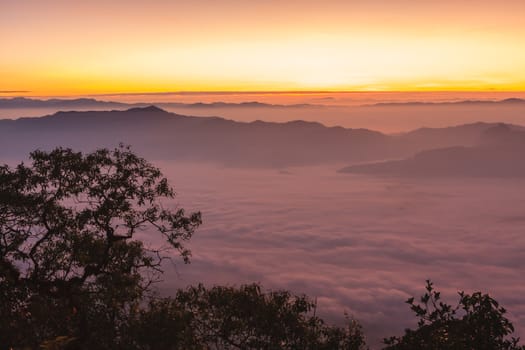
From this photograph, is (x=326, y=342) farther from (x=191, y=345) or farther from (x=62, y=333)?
(x=62, y=333)

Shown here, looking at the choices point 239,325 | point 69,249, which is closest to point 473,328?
point 239,325

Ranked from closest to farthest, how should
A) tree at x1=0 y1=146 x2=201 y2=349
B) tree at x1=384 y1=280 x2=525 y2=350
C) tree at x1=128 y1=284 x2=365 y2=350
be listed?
tree at x1=384 y1=280 x2=525 y2=350
tree at x1=128 y1=284 x2=365 y2=350
tree at x1=0 y1=146 x2=201 y2=349

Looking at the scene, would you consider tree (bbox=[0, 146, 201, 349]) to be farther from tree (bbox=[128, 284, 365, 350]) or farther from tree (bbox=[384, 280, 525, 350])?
tree (bbox=[384, 280, 525, 350])

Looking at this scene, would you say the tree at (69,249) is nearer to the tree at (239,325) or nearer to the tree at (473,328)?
the tree at (239,325)

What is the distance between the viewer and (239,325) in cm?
1688

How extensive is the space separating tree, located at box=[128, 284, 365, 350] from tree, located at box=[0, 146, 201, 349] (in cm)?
171

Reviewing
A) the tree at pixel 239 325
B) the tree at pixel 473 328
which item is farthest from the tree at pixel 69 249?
the tree at pixel 473 328

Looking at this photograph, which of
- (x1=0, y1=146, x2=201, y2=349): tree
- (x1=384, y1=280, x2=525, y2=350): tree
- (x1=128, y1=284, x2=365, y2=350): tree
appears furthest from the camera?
(x1=0, y1=146, x2=201, y2=349): tree

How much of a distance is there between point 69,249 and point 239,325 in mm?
7144

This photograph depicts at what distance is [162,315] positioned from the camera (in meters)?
16.2

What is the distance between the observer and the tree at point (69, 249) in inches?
663

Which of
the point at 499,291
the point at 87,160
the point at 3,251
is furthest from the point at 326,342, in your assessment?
the point at 499,291

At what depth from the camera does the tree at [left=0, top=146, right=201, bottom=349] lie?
16.8 metres

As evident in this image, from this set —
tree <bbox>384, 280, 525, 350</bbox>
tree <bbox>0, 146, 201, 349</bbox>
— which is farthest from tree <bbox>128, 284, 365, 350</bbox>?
tree <bbox>384, 280, 525, 350</bbox>
